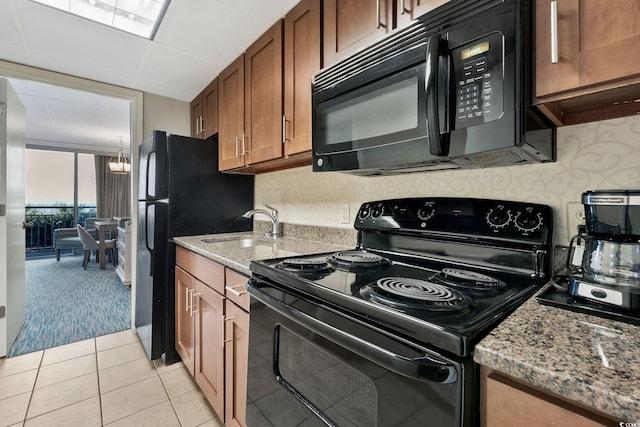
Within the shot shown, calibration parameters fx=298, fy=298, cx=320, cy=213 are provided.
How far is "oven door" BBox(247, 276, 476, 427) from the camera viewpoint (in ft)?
1.80

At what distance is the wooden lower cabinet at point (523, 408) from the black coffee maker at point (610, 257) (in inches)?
12.7

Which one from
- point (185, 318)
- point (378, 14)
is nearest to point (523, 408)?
point (378, 14)

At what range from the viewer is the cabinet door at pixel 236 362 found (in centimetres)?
122

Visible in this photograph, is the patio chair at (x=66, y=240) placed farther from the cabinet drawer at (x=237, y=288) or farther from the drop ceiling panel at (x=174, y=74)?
the cabinet drawer at (x=237, y=288)

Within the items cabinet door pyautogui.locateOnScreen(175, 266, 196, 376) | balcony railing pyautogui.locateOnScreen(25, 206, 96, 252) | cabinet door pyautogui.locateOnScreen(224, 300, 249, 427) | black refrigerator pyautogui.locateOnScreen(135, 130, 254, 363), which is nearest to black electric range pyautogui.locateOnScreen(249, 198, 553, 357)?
cabinet door pyautogui.locateOnScreen(224, 300, 249, 427)

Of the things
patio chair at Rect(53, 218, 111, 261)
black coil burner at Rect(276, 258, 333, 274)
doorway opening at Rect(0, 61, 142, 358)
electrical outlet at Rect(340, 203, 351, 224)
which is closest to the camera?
black coil burner at Rect(276, 258, 333, 274)

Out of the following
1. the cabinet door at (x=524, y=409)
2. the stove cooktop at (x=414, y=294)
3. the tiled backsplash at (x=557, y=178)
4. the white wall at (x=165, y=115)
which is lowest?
the cabinet door at (x=524, y=409)

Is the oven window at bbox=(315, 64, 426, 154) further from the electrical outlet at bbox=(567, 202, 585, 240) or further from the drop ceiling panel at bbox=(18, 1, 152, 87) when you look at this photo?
the drop ceiling panel at bbox=(18, 1, 152, 87)

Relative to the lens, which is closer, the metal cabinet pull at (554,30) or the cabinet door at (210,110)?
the metal cabinet pull at (554,30)

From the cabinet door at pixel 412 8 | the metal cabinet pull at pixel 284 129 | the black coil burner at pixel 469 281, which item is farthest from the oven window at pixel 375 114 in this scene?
the black coil burner at pixel 469 281

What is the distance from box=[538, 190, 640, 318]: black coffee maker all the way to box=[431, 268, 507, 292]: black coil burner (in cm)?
11

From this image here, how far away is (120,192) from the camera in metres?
7.09

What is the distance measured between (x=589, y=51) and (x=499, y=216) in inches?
20.8

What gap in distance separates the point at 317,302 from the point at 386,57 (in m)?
0.81
